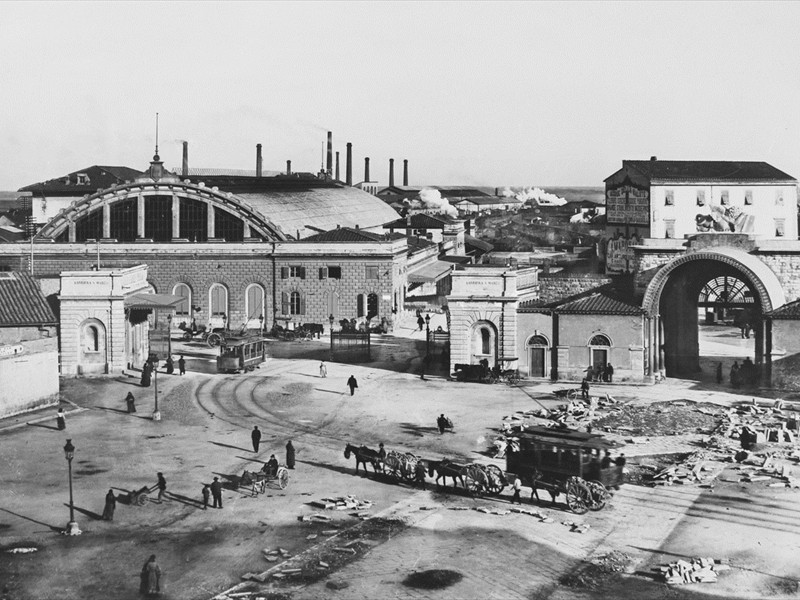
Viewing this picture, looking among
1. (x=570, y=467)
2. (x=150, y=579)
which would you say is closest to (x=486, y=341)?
(x=570, y=467)

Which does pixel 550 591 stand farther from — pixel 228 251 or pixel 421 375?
pixel 228 251

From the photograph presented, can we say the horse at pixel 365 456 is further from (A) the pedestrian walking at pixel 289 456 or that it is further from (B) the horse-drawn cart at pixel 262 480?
(B) the horse-drawn cart at pixel 262 480

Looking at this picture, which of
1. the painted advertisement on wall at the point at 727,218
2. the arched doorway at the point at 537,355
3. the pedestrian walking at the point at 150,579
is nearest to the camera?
the pedestrian walking at the point at 150,579

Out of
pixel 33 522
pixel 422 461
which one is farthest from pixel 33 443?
pixel 422 461

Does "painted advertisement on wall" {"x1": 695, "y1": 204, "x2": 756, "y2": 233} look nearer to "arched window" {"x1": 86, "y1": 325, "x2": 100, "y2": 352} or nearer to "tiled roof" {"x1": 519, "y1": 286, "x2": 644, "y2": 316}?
"tiled roof" {"x1": 519, "y1": 286, "x2": 644, "y2": 316}

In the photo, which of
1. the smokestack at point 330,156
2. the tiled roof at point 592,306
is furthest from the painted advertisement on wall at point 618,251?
the smokestack at point 330,156

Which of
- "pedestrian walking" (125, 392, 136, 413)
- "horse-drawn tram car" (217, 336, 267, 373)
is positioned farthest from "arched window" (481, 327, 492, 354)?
"pedestrian walking" (125, 392, 136, 413)
